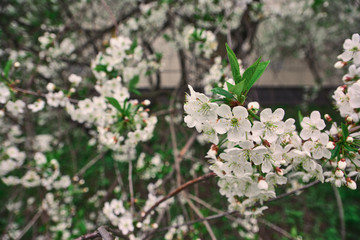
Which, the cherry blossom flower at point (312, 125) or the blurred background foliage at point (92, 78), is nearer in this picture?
the cherry blossom flower at point (312, 125)

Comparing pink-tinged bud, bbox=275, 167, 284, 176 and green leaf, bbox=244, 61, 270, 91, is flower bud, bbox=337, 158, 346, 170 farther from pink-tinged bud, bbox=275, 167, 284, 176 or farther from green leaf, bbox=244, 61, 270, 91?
green leaf, bbox=244, 61, 270, 91

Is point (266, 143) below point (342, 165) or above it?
above

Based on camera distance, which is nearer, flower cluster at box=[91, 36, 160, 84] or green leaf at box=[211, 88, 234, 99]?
green leaf at box=[211, 88, 234, 99]

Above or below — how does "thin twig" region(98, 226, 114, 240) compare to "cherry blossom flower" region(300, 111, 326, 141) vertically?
below

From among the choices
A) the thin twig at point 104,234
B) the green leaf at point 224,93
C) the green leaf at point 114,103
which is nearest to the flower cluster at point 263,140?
the green leaf at point 224,93

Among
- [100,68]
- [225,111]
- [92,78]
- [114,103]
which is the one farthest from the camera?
[92,78]

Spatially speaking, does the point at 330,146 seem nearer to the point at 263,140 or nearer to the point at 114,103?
the point at 263,140

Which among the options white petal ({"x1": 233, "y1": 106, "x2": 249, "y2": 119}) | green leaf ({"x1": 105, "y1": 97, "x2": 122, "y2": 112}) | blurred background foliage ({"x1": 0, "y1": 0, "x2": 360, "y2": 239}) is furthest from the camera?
blurred background foliage ({"x1": 0, "y1": 0, "x2": 360, "y2": 239})

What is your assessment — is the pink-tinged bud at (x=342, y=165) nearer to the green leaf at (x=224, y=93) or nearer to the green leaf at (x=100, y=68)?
the green leaf at (x=224, y=93)

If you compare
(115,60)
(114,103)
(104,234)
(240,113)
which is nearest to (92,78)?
(115,60)

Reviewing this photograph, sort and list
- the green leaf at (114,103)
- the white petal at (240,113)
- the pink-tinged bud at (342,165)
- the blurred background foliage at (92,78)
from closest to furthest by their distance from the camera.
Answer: the white petal at (240,113), the pink-tinged bud at (342,165), the green leaf at (114,103), the blurred background foliage at (92,78)

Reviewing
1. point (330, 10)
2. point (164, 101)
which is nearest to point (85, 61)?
point (164, 101)

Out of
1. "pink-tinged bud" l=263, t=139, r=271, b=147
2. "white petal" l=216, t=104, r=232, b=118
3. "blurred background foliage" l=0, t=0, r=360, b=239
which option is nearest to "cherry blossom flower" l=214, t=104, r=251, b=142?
"white petal" l=216, t=104, r=232, b=118

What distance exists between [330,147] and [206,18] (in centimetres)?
247
